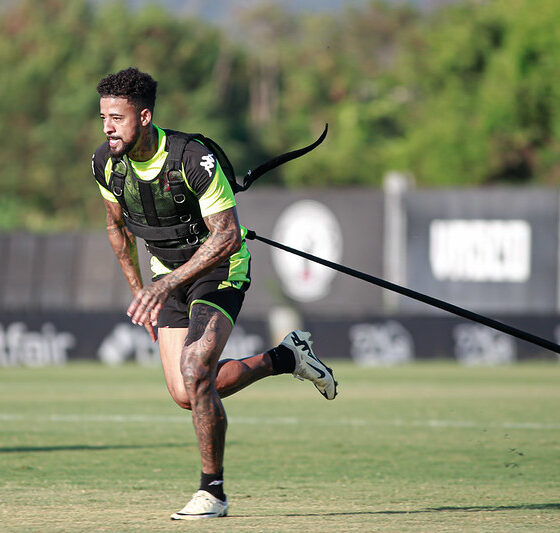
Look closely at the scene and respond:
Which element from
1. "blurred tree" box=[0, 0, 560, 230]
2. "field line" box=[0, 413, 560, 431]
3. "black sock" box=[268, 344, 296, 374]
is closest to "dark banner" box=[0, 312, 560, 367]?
"field line" box=[0, 413, 560, 431]

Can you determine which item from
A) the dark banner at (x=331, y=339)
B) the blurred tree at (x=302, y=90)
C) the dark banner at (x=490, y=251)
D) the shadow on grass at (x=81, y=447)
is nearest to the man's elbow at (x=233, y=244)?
the shadow on grass at (x=81, y=447)

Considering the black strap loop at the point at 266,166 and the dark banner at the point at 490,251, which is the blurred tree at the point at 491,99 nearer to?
the dark banner at the point at 490,251

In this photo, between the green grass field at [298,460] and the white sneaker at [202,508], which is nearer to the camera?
the white sneaker at [202,508]

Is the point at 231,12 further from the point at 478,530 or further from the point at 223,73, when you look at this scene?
the point at 478,530

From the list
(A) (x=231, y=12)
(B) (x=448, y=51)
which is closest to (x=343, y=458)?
(B) (x=448, y=51)

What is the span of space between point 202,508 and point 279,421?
22.5 feet

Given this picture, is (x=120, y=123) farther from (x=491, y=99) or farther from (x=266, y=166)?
(x=491, y=99)

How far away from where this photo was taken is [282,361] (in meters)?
8.17

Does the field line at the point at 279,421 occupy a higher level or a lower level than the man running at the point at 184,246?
lower

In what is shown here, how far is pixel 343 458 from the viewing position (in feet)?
34.7

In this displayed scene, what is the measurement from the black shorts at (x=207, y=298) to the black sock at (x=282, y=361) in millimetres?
519

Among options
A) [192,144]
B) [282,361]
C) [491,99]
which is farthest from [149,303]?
[491,99]

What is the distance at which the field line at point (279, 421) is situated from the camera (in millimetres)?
13547

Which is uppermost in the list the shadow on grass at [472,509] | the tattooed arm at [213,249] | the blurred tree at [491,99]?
the blurred tree at [491,99]
